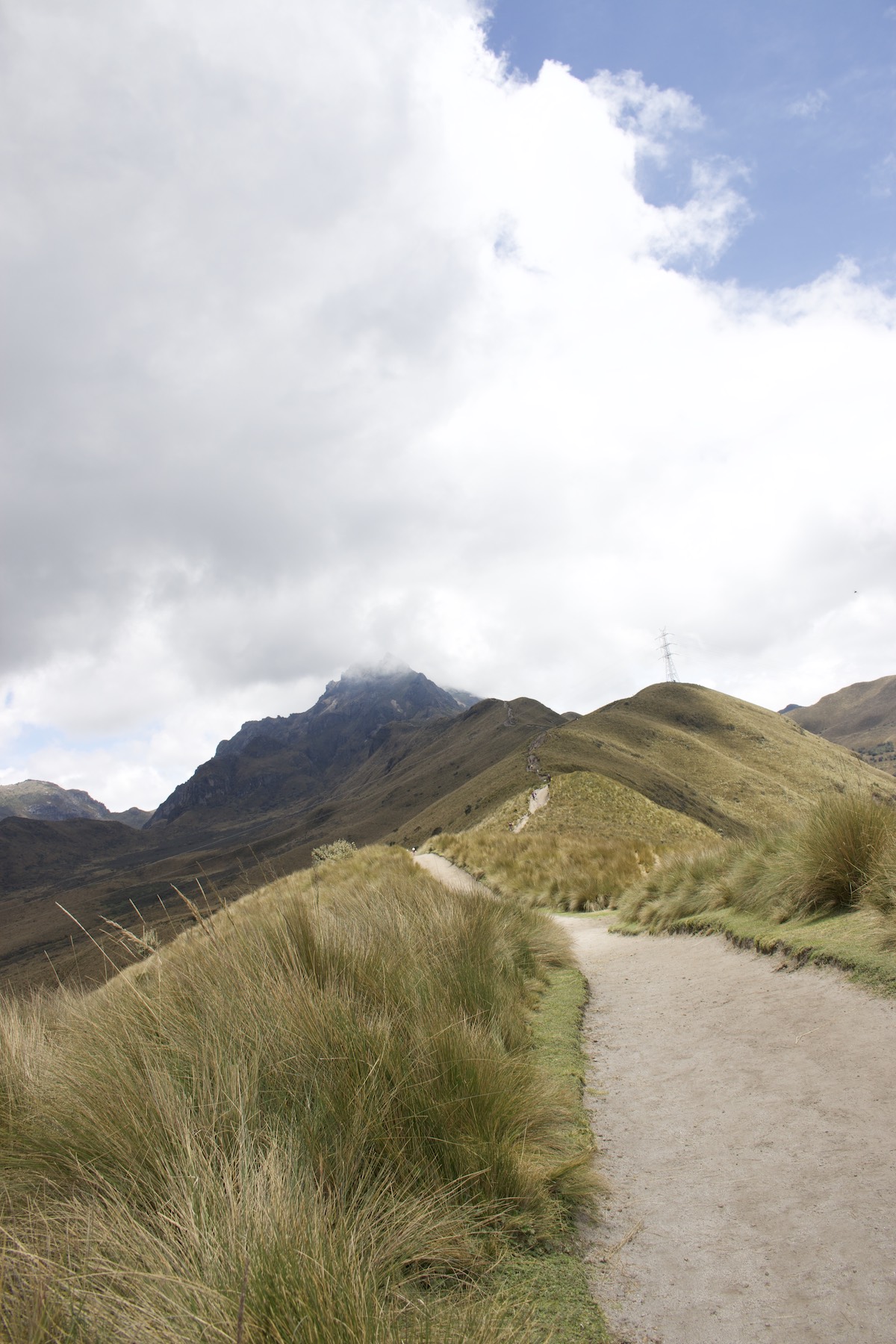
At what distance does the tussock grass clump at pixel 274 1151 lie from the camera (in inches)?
69.6

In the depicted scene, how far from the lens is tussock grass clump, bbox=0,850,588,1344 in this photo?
177 centimetres

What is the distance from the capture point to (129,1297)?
1883 mm

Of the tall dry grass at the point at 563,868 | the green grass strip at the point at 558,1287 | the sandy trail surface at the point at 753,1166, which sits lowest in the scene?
the tall dry grass at the point at 563,868

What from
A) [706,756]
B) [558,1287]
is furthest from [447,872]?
[706,756]

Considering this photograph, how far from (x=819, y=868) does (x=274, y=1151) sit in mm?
6280

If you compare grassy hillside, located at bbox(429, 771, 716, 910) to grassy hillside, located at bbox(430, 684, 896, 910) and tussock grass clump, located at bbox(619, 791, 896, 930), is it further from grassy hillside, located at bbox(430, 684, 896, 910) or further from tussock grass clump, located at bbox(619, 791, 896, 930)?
tussock grass clump, located at bbox(619, 791, 896, 930)

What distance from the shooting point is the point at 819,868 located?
6.69m

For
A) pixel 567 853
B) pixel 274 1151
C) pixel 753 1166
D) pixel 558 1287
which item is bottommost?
pixel 567 853

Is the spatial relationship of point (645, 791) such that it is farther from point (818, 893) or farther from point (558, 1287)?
point (558, 1287)

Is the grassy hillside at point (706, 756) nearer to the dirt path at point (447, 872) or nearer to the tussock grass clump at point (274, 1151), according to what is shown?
the dirt path at point (447, 872)

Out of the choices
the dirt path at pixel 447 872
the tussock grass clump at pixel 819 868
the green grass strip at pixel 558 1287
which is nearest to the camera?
the green grass strip at pixel 558 1287

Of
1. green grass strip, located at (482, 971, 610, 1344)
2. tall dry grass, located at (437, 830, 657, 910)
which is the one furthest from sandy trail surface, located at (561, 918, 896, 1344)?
tall dry grass, located at (437, 830, 657, 910)

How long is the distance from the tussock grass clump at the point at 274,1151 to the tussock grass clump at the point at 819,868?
12.3ft

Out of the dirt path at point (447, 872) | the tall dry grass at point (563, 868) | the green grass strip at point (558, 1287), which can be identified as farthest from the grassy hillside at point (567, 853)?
the green grass strip at point (558, 1287)
